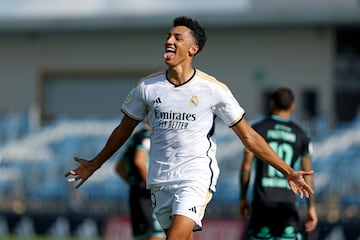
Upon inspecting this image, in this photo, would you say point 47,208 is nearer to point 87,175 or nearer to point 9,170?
point 9,170

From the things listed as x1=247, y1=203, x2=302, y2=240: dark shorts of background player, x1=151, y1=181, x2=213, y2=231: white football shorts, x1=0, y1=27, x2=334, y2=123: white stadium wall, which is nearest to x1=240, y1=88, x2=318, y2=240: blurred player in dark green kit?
x1=247, y1=203, x2=302, y2=240: dark shorts of background player

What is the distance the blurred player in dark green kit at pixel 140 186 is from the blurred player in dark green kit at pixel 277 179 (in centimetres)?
128

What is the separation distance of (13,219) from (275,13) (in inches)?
492

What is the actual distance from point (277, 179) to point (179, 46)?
2.44 metres

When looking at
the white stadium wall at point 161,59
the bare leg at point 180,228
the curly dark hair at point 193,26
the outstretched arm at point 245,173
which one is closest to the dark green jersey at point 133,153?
the outstretched arm at point 245,173

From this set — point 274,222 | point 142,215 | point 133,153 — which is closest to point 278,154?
point 274,222

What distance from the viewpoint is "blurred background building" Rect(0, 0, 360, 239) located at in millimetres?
25797

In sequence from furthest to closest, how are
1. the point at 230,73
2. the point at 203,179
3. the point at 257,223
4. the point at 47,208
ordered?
the point at 230,73, the point at 47,208, the point at 257,223, the point at 203,179

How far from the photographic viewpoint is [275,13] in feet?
99.9

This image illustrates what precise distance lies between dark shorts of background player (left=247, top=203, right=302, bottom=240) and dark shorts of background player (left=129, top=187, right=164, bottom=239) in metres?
1.32

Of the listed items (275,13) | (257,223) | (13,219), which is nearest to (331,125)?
(275,13)

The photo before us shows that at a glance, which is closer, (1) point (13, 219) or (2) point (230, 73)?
(1) point (13, 219)

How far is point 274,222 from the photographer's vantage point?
1005 centimetres

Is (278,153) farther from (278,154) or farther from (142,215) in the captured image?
(142,215)
